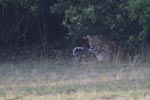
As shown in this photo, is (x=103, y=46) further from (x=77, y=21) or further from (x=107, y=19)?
(x=77, y=21)

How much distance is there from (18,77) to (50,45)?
5774 millimetres

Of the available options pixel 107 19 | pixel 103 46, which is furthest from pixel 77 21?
pixel 103 46

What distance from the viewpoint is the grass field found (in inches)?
341

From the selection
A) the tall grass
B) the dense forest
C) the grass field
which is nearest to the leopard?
the dense forest

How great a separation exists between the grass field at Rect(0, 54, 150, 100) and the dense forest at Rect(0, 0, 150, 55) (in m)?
1.20

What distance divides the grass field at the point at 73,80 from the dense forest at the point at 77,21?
1.20 meters

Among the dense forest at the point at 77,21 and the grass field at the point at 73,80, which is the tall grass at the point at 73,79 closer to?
the grass field at the point at 73,80

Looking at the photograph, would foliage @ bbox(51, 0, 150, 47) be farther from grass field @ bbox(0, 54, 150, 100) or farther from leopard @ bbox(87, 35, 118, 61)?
grass field @ bbox(0, 54, 150, 100)

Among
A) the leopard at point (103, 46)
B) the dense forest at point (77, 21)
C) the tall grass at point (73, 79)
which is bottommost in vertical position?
the tall grass at point (73, 79)

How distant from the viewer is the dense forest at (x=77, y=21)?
1369 centimetres

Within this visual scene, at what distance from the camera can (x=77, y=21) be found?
45.6 ft

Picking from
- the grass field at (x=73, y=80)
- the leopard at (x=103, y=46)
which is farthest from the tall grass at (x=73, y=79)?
the leopard at (x=103, y=46)

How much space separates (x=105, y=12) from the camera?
46.2 feet

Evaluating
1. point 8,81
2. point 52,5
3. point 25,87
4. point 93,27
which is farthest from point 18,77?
point 52,5
